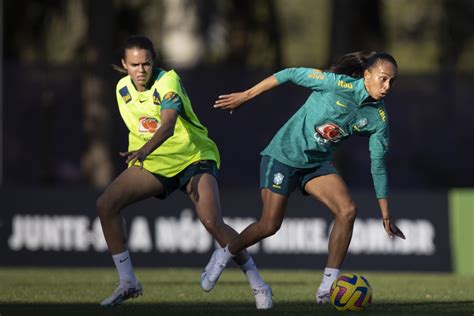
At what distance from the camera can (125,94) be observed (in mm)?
10477

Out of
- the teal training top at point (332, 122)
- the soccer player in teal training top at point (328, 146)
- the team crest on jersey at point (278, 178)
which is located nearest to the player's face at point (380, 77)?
the soccer player in teal training top at point (328, 146)

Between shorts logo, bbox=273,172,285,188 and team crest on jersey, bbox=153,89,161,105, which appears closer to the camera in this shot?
team crest on jersey, bbox=153,89,161,105

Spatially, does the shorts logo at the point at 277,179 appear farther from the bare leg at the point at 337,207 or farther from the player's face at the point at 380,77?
the player's face at the point at 380,77

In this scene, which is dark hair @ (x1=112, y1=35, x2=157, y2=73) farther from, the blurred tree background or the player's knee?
the blurred tree background

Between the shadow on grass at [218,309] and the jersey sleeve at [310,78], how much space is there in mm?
1849

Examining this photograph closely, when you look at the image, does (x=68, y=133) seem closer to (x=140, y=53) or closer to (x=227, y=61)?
(x=227, y=61)

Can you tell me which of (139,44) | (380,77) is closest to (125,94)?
(139,44)

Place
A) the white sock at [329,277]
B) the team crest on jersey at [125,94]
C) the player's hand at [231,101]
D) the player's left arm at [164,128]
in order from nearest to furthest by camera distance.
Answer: the player's left arm at [164,128] < the player's hand at [231,101] < the team crest on jersey at [125,94] < the white sock at [329,277]

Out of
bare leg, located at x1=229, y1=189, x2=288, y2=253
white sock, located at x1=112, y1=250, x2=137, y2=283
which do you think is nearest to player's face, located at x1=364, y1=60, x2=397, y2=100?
bare leg, located at x1=229, y1=189, x2=288, y2=253

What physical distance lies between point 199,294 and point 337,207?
2.44 metres

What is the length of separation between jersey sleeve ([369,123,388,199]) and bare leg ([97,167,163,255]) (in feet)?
5.87

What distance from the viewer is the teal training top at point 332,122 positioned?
34.4 feet

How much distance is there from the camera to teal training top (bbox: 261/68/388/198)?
10.5 m

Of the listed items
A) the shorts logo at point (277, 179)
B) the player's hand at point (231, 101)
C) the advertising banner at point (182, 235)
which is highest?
the player's hand at point (231, 101)
